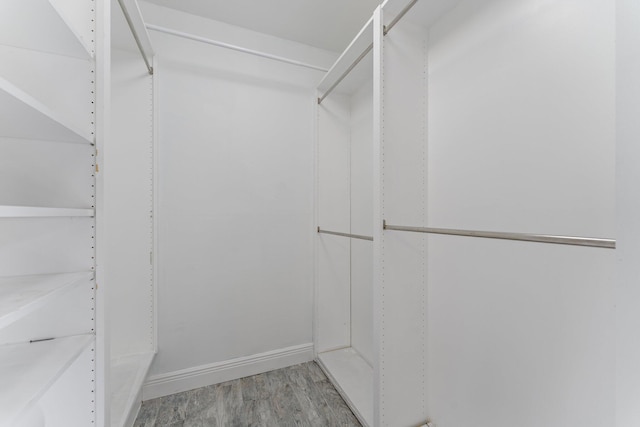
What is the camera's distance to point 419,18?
4.22 ft

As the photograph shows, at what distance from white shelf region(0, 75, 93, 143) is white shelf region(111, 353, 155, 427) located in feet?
4.27

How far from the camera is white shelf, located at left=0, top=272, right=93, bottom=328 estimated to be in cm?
60

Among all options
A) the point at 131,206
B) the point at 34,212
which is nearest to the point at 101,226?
the point at 34,212

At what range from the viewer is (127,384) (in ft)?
4.55

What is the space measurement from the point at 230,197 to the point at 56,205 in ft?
3.44

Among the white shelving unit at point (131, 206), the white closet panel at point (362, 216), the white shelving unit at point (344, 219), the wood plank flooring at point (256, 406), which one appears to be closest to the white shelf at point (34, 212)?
the white shelving unit at point (131, 206)

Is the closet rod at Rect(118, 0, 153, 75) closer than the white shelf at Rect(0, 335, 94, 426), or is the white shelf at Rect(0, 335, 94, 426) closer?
the white shelf at Rect(0, 335, 94, 426)

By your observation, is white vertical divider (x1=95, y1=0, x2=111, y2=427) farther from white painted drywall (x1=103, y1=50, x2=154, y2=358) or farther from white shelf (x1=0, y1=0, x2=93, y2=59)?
white painted drywall (x1=103, y1=50, x2=154, y2=358)

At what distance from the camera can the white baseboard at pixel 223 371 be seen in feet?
5.39

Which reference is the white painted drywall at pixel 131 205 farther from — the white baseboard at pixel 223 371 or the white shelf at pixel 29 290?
the white shelf at pixel 29 290

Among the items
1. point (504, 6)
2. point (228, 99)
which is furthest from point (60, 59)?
point (504, 6)

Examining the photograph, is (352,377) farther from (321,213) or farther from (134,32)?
(134,32)

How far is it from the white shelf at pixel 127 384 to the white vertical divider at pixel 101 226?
0.42m

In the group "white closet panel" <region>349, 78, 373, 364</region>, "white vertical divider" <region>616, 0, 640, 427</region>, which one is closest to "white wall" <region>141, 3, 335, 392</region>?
"white closet panel" <region>349, 78, 373, 364</region>
